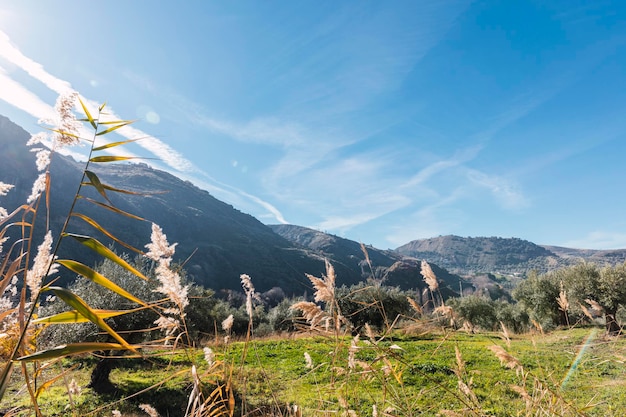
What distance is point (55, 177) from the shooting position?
11669 cm

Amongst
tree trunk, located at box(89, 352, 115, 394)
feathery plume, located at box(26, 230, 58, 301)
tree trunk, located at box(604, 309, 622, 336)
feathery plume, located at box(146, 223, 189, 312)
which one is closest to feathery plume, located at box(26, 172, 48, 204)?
feathery plume, located at box(26, 230, 58, 301)

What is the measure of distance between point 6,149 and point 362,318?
13966 centimetres

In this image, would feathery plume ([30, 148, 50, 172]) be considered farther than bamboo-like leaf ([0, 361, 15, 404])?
Yes

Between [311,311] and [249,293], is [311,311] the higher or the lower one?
the lower one

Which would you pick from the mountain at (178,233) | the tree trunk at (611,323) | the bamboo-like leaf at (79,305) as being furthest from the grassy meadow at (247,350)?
the mountain at (178,233)

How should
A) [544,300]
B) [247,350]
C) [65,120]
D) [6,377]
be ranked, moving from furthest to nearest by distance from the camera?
[544,300]
[247,350]
[65,120]
[6,377]

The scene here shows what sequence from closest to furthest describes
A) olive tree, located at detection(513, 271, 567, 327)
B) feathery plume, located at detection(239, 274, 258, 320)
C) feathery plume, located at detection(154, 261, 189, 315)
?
feathery plume, located at detection(154, 261, 189, 315) < feathery plume, located at detection(239, 274, 258, 320) < olive tree, located at detection(513, 271, 567, 327)

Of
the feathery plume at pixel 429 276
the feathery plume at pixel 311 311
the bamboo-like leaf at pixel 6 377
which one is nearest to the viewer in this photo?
the bamboo-like leaf at pixel 6 377

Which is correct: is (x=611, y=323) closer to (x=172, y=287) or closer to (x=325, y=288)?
(x=325, y=288)

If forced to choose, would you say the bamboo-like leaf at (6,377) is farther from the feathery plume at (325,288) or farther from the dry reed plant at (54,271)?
the feathery plume at (325,288)

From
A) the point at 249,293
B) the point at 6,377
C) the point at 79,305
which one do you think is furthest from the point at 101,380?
the point at 79,305

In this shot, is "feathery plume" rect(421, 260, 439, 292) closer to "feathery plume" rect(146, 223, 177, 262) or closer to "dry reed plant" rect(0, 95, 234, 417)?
"dry reed plant" rect(0, 95, 234, 417)

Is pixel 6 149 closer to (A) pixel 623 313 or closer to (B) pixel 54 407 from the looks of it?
(B) pixel 54 407

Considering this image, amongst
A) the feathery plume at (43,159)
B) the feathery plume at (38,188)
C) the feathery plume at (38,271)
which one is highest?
the feathery plume at (43,159)
